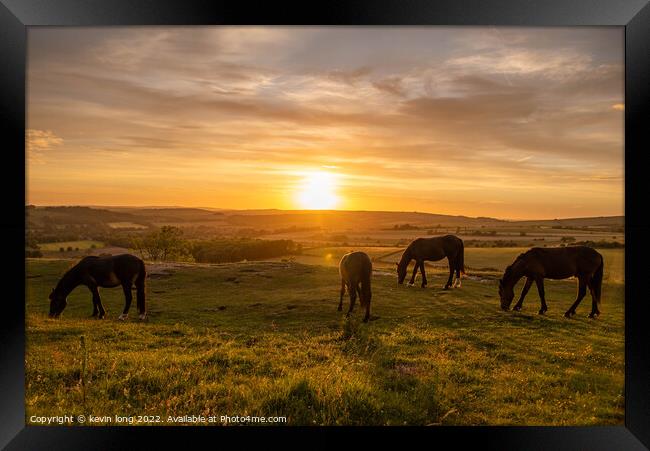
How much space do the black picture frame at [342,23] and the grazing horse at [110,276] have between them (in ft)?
12.7

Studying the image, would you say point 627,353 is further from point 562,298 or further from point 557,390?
point 562,298

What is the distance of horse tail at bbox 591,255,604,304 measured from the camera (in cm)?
1017

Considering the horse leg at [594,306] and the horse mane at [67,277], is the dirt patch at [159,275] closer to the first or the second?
the horse mane at [67,277]

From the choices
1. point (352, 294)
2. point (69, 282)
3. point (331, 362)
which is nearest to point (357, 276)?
point (352, 294)

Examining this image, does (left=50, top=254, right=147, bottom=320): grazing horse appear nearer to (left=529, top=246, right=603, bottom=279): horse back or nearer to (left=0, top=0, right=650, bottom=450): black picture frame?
(left=0, top=0, right=650, bottom=450): black picture frame

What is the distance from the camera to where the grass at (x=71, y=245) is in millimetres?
9158

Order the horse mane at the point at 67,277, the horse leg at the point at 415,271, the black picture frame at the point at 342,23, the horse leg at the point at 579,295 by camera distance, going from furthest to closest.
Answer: the horse leg at the point at 415,271
the horse leg at the point at 579,295
the horse mane at the point at 67,277
the black picture frame at the point at 342,23

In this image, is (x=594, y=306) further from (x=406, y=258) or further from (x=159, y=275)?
(x=159, y=275)

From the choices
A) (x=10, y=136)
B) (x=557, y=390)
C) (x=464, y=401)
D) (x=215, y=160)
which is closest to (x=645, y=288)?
(x=557, y=390)

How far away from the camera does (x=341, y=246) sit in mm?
13000

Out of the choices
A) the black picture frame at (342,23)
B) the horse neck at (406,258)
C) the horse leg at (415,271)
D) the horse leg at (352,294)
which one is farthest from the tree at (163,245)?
the horse leg at (415,271)

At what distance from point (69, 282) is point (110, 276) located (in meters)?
1.04

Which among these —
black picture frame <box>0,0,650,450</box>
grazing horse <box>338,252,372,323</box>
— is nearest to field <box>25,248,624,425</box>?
black picture frame <box>0,0,650,450</box>

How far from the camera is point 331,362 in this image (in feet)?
24.8
